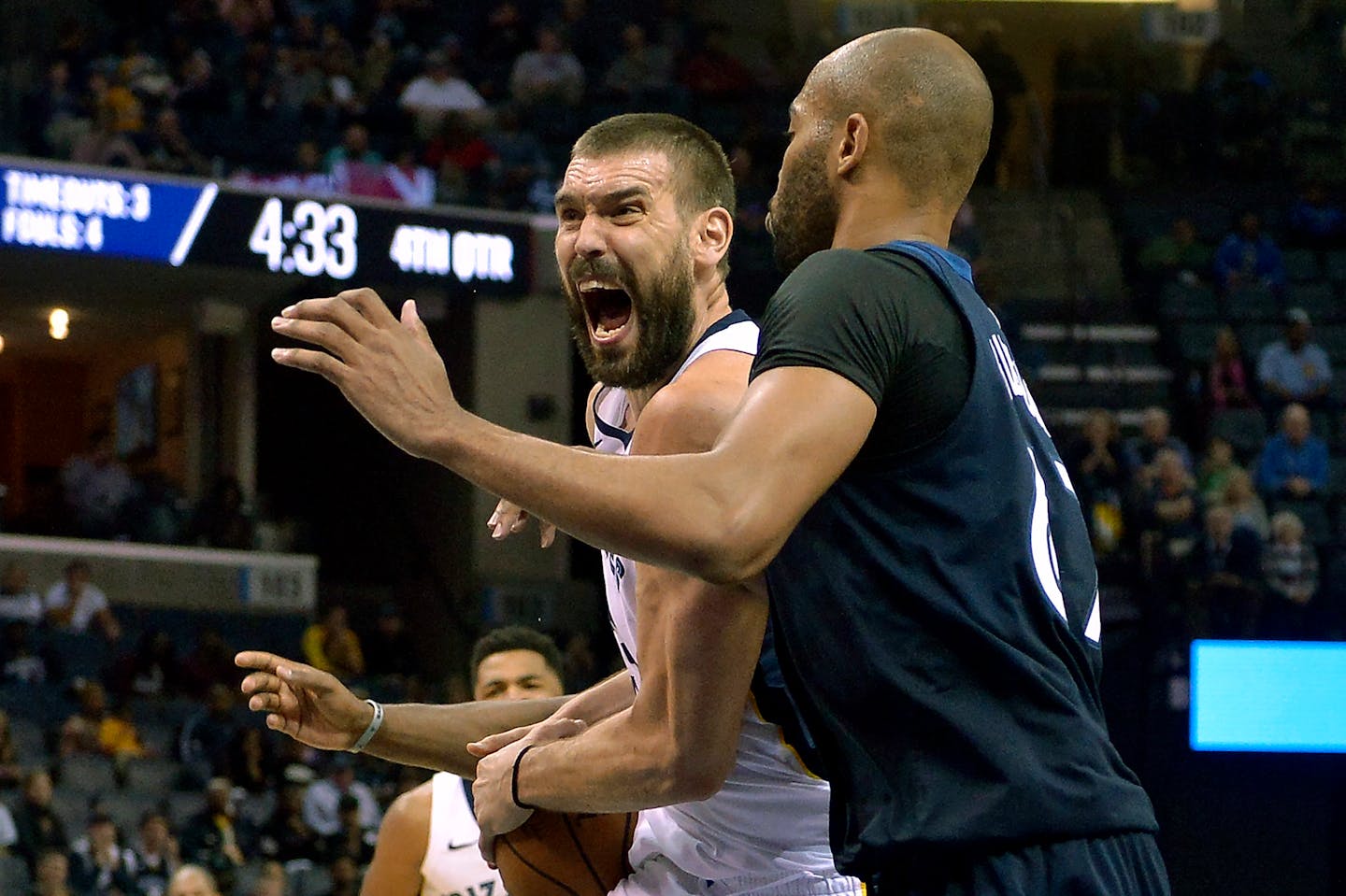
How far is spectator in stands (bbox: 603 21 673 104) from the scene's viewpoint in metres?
17.9

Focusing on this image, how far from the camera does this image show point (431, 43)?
1809 cm

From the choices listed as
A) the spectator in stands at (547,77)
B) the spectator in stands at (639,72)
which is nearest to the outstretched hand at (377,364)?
the spectator in stands at (547,77)

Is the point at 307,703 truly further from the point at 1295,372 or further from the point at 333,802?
the point at 1295,372

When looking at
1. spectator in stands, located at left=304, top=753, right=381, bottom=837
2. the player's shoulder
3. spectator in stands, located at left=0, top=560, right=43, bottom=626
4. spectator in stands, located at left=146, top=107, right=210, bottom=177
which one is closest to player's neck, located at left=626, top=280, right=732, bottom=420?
the player's shoulder

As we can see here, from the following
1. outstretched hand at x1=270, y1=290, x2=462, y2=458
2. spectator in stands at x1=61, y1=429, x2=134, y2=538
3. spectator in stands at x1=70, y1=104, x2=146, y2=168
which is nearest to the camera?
outstretched hand at x1=270, y1=290, x2=462, y2=458

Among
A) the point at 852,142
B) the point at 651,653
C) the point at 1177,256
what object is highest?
the point at 1177,256

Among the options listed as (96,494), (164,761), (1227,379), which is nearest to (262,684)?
(164,761)

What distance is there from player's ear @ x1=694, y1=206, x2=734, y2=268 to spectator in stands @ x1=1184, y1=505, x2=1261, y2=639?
374 inches

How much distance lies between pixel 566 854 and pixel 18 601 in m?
11.5

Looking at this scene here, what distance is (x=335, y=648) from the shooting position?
14.7m

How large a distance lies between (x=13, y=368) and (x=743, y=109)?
9.62m

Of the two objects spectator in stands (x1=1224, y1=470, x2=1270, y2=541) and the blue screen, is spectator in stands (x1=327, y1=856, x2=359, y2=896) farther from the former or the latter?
spectator in stands (x1=1224, y1=470, x2=1270, y2=541)

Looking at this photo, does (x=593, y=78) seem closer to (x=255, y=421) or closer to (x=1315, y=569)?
(x=255, y=421)

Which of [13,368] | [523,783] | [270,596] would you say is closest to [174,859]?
[270,596]
